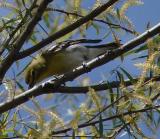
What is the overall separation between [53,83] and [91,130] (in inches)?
9.4

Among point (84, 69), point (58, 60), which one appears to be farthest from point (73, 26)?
point (58, 60)

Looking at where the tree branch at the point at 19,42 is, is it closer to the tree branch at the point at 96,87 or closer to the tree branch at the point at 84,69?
the tree branch at the point at 84,69

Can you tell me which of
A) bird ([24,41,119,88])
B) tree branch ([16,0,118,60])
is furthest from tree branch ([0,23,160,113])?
bird ([24,41,119,88])

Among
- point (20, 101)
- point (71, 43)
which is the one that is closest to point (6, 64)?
point (20, 101)

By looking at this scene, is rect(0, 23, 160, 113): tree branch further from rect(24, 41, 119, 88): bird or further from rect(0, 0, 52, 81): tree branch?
rect(24, 41, 119, 88): bird

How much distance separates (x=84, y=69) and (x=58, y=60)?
171cm

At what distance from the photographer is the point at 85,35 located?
2133 millimetres

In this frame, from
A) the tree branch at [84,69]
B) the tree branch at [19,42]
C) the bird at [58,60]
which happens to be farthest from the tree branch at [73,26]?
the bird at [58,60]

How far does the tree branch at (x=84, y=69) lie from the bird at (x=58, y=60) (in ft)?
4.35

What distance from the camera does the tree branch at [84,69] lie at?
5.26 feet

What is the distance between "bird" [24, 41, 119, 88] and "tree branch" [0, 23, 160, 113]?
1.32 meters

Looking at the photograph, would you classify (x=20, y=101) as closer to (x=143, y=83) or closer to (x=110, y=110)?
(x=110, y=110)

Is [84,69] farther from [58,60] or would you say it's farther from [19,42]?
[58,60]

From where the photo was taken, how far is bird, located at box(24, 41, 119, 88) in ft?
10.3
